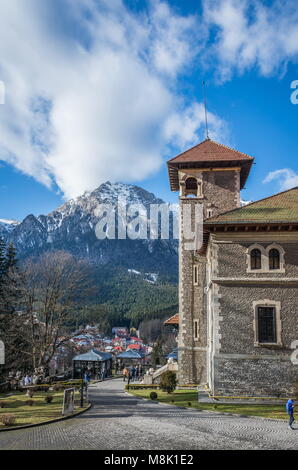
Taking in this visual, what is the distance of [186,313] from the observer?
29344 millimetres

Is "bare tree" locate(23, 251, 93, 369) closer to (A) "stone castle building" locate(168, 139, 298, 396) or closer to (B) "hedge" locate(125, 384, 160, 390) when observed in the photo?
(B) "hedge" locate(125, 384, 160, 390)

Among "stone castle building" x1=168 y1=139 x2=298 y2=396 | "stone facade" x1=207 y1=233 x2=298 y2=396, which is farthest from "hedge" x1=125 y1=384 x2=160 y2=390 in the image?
"stone facade" x1=207 y1=233 x2=298 y2=396

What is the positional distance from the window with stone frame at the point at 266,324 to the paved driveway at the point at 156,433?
5.60 m

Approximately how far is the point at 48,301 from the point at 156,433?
768 inches

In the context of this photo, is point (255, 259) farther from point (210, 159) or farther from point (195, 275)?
point (210, 159)

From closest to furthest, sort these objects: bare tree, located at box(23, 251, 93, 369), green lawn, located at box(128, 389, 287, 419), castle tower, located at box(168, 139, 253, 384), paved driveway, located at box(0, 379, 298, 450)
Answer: paved driveway, located at box(0, 379, 298, 450) < green lawn, located at box(128, 389, 287, 419) < castle tower, located at box(168, 139, 253, 384) < bare tree, located at box(23, 251, 93, 369)

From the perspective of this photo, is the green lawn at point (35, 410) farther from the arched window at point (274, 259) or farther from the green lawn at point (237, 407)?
the arched window at point (274, 259)

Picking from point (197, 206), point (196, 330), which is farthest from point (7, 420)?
point (197, 206)

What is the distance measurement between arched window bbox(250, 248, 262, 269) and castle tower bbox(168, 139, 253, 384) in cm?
751

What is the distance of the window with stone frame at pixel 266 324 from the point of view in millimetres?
21250

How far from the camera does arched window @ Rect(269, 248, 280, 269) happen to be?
71.7 ft

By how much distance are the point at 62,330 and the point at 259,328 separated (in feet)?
55.1

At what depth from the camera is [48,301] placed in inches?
1214

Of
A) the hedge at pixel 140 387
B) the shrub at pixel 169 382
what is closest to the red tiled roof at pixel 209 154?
the shrub at pixel 169 382
